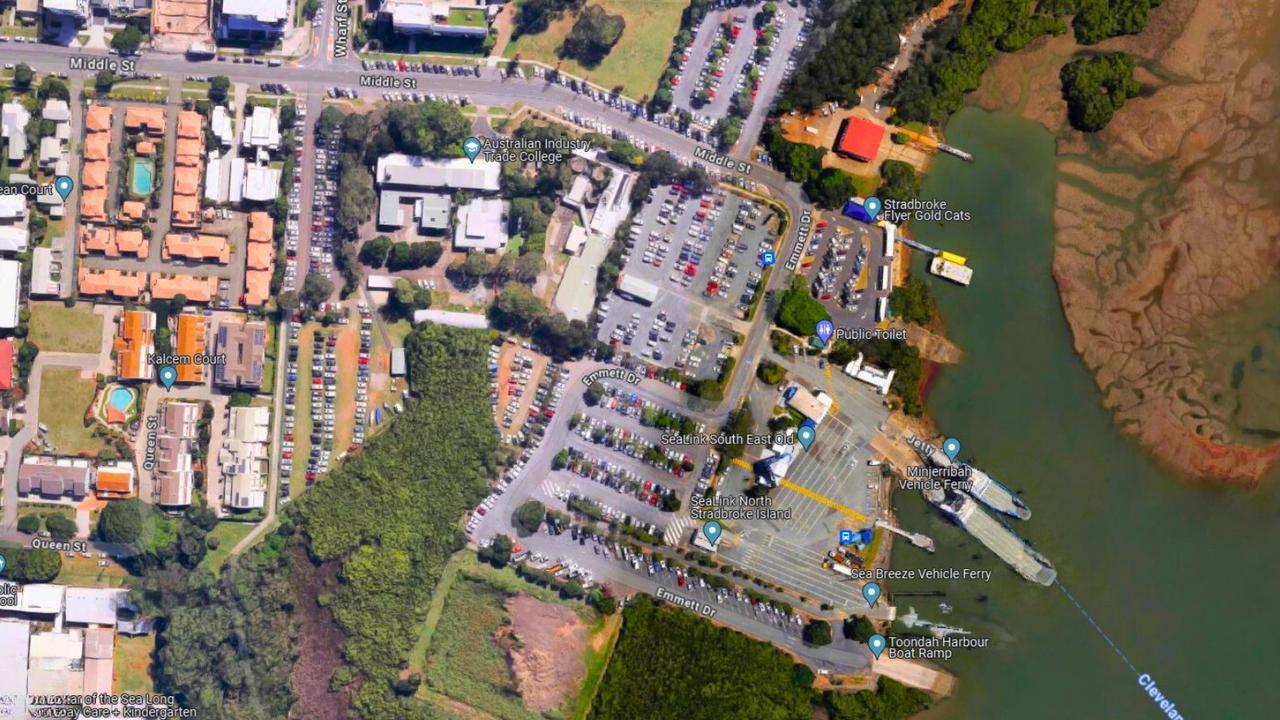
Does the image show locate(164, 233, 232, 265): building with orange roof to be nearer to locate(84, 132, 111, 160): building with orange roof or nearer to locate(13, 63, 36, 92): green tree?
locate(84, 132, 111, 160): building with orange roof

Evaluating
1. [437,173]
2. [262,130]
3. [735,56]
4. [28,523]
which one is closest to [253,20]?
[262,130]

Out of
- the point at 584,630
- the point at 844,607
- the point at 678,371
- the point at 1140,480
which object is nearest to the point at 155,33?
the point at 678,371

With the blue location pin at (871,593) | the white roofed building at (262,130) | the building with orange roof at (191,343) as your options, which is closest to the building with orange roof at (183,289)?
the building with orange roof at (191,343)

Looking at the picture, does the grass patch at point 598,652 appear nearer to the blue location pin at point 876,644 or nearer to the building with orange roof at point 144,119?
the blue location pin at point 876,644

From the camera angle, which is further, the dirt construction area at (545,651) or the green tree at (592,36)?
the dirt construction area at (545,651)

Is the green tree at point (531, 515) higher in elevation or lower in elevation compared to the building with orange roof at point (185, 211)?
lower

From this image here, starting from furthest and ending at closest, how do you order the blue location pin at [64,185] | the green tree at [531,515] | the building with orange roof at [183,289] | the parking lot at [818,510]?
the blue location pin at [64,185], the building with orange roof at [183,289], the parking lot at [818,510], the green tree at [531,515]
